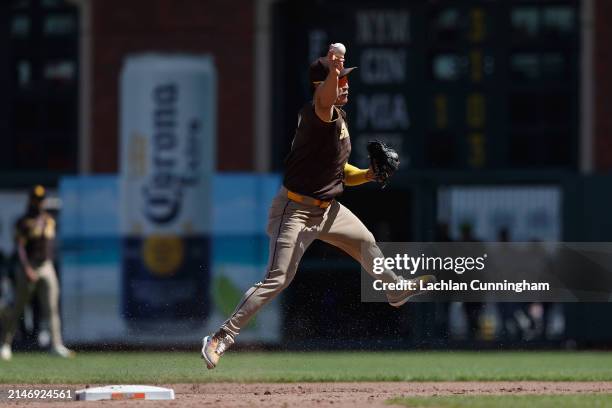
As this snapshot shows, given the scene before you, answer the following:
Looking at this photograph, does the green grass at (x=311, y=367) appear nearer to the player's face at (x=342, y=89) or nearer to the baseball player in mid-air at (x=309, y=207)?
the baseball player in mid-air at (x=309, y=207)

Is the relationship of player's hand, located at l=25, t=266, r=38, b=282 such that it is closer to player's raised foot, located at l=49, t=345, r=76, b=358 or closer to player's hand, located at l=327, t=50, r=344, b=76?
player's raised foot, located at l=49, t=345, r=76, b=358

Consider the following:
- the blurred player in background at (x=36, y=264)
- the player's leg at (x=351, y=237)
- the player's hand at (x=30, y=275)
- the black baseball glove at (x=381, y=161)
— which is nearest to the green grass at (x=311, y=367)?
the blurred player in background at (x=36, y=264)

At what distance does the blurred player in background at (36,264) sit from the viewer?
680 inches

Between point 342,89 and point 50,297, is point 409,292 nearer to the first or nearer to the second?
point 342,89

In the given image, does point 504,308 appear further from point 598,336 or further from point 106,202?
point 106,202

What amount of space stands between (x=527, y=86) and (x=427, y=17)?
1.44 meters

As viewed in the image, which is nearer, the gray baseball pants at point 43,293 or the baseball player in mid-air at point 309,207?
the baseball player in mid-air at point 309,207

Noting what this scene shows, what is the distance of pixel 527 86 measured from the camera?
Answer: 19.6 metres

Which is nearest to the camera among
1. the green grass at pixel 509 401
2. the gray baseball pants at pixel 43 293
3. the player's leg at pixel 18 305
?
the green grass at pixel 509 401

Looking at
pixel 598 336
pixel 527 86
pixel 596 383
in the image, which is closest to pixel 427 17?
pixel 527 86

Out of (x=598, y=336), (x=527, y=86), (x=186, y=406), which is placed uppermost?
(x=527, y=86)

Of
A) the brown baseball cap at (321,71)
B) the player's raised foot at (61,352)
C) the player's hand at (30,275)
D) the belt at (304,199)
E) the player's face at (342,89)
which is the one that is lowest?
the player's raised foot at (61,352)

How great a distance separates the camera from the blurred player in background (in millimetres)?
17281

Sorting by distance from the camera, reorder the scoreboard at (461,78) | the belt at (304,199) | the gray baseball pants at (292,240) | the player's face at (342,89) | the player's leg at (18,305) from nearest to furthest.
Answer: the player's face at (342,89), the gray baseball pants at (292,240), the belt at (304,199), the player's leg at (18,305), the scoreboard at (461,78)
